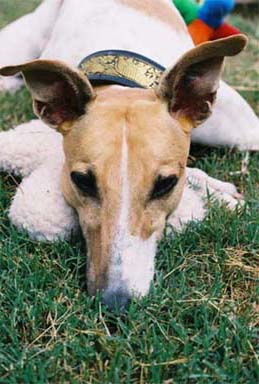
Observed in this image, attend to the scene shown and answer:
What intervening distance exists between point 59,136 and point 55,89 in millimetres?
544

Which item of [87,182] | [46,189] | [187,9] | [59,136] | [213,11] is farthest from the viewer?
[187,9]

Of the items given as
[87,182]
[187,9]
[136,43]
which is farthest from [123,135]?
[187,9]

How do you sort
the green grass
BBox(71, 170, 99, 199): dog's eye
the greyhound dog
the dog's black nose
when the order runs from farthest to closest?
BBox(71, 170, 99, 199): dog's eye
the greyhound dog
the dog's black nose
the green grass

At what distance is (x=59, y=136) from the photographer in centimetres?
353

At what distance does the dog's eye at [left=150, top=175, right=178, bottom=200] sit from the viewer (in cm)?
280

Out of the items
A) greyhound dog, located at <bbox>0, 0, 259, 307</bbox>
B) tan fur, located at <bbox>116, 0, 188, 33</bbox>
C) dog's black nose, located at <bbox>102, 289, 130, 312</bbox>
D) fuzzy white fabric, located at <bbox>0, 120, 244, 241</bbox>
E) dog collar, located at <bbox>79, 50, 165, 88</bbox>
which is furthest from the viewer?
tan fur, located at <bbox>116, 0, 188, 33</bbox>

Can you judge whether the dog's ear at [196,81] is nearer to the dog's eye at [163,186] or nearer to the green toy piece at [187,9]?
the dog's eye at [163,186]

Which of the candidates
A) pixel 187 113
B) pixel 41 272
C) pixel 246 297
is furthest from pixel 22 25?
pixel 246 297

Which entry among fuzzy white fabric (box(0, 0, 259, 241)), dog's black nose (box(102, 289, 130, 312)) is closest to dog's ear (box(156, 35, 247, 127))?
fuzzy white fabric (box(0, 0, 259, 241))

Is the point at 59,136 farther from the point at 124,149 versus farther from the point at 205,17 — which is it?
the point at 205,17

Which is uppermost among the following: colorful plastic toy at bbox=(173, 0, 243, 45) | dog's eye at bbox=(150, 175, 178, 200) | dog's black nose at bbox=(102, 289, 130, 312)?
dog's eye at bbox=(150, 175, 178, 200)

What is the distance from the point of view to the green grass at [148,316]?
7.81 ft

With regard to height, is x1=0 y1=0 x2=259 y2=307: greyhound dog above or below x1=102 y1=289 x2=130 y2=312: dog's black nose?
above

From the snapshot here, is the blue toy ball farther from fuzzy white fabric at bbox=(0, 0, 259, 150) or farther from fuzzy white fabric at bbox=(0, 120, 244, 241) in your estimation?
fuzzy white fabric at bbox=(0, 120, 244, 241)
